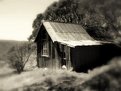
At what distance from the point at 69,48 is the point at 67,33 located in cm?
402

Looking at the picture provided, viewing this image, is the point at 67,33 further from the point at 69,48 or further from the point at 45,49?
the point at 69,48

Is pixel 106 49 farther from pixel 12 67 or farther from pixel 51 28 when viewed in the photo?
pixel 12 67

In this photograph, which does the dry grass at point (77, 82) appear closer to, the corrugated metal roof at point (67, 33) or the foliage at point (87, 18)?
the corrugated metal roof at point (67, 33)

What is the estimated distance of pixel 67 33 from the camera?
24328 millimetres

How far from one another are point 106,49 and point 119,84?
40.0 ft

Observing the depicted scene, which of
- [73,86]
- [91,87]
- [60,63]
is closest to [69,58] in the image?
[60,63]

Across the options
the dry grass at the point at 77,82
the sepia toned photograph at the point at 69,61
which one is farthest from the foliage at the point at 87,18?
the dry grass at the point at 77,82

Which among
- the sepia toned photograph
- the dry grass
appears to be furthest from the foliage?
the dry grass

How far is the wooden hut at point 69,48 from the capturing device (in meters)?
20.9

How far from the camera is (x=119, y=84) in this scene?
1313cm

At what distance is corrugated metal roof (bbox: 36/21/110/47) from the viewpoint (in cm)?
2244

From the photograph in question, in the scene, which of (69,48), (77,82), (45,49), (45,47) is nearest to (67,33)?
(45,47)

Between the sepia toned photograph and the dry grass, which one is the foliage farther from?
the dry grass

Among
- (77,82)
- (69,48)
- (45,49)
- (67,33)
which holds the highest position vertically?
(67,33)
